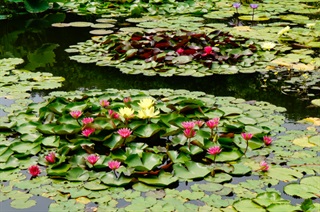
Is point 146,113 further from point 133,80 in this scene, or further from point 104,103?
point 133,80

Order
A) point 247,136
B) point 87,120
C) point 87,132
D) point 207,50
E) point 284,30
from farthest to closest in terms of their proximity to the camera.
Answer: point 284,30 < point 207,50 < point 87,120 < point 87,132 < point 247,136

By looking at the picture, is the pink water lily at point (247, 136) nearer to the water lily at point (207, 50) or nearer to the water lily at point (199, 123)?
the water lily at point (199, 123)

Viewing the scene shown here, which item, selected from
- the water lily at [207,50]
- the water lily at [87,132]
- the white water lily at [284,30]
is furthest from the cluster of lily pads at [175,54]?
the water lily at [87,132]

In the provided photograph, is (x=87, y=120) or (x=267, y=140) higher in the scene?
(x=87, y=120)

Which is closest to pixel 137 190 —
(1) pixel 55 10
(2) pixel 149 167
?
(2) pixel 149 167

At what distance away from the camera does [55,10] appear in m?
7.93

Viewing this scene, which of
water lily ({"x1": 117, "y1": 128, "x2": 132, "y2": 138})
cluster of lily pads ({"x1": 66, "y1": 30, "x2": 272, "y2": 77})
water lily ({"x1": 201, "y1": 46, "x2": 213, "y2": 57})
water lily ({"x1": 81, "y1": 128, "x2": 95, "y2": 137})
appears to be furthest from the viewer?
water lily ({"x1": 201, "y1": 46, "x2": 213, "y2": 57})

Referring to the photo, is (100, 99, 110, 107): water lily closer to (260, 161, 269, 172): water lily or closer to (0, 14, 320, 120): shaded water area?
(0, 14, 320, 120): shaded water area

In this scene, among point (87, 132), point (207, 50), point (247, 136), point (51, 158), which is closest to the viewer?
point (51, 158)

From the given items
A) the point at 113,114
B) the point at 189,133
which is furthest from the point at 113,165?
the point at 113,114

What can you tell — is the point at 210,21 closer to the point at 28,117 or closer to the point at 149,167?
the point at 28,117

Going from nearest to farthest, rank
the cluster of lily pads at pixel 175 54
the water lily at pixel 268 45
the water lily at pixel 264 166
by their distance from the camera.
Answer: the water lily at pixel 264 166 < the cluster of lily pads at pixel 175 54 < the water lily at pixel 268 45

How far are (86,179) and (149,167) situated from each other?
35 centimetres

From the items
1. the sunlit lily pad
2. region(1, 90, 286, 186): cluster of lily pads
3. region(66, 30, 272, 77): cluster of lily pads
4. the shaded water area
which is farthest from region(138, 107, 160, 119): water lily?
the sunlit lily pad
